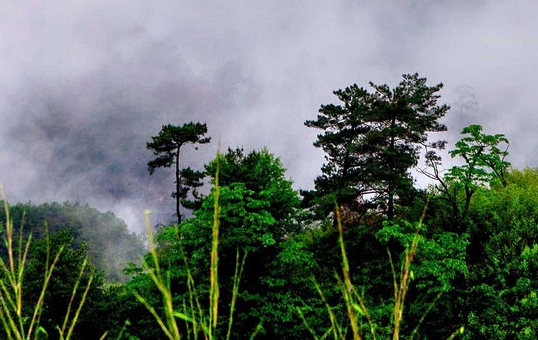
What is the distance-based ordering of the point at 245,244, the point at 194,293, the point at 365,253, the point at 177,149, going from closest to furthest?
the point at 194,293 → the point at 245,244 → the point at 365,253 → the point at 177,149

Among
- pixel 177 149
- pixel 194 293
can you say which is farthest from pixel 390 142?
pixel 194 293

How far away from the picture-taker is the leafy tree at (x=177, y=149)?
33750 mm

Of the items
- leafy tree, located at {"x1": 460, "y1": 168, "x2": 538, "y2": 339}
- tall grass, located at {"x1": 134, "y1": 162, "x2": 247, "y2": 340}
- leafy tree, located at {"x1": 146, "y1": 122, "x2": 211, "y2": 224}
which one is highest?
leafy tree, located at {"x1": 146, "y1": 122, "x2": 211, "y2": 224}

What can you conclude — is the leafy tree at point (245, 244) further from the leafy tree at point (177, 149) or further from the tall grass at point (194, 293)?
the tall grass at point (194, 293)

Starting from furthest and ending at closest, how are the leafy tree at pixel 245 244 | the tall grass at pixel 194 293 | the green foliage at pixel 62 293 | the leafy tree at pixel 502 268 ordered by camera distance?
the leafy tree at pixel 245 244
the green foliage at pixel 62 293
the leafy tree at pixel 502 268
the tall grass at pixel 194 293

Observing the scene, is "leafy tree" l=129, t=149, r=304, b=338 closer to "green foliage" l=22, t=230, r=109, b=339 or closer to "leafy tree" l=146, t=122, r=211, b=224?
"green foliage" l=22, t=230, r=109, b=339

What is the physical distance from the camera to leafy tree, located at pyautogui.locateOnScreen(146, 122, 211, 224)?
111ft

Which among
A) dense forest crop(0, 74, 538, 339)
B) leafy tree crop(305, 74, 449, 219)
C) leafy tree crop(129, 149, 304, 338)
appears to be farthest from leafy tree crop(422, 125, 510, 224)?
leafy tree crop(129, 149, 304, 338)

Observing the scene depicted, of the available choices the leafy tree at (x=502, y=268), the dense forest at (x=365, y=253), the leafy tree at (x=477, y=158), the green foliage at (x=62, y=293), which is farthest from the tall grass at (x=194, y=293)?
the green foliage at (x=62, y=293)

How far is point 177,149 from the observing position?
35438 mm

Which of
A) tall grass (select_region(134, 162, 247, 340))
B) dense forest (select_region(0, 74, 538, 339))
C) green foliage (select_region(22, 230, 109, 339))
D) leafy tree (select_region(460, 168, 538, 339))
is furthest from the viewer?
green foliage (select_region(22, 230, 109, 339))

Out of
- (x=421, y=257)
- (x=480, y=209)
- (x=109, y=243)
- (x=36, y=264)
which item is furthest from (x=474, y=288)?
(x=109, y=243)

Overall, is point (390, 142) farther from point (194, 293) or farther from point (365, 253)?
point (194, 293)

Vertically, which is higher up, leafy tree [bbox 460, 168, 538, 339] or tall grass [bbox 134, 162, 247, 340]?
leafy tree [bbox 460, 168, 538, 339]
